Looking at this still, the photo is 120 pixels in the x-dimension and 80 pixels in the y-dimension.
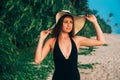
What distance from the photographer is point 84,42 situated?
165 inches

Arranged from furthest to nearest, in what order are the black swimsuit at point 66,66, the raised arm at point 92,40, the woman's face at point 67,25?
the raised arm at point 92,40, the woman's face at point 67,25, the black swimsuit at point 66,66

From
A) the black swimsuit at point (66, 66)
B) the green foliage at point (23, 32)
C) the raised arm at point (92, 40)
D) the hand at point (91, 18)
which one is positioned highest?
the hand at point (91, 18)

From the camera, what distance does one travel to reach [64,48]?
3992 mm

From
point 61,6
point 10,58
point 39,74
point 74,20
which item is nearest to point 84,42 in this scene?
point 74,20

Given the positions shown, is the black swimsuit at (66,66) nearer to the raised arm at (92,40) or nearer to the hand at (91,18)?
the raised arm at (92,40)

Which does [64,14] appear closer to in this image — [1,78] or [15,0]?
[1,78]

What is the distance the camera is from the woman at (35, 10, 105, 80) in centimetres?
393

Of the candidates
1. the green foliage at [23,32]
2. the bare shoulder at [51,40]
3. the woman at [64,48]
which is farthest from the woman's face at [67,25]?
the green foliage at [23,32]

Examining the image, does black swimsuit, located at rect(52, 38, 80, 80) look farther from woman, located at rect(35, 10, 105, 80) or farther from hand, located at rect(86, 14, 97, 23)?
hand, located at rect(86, 14, 97, 23)

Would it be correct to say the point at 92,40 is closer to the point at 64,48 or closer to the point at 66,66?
the point at 64,48

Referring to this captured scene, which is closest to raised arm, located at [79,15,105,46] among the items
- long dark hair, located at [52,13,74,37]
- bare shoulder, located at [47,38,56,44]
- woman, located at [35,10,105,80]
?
woman, located at [35,10,105,80]

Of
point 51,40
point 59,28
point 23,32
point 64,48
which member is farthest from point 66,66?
point 23,32

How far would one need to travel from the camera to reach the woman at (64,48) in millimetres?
3930

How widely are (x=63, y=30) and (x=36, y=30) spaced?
34.0ft
